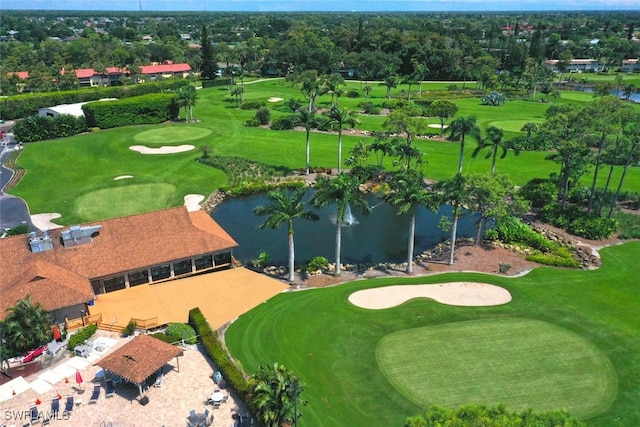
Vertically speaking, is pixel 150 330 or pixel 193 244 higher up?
pixel 193 244

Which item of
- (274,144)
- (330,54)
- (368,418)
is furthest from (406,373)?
(330,54)

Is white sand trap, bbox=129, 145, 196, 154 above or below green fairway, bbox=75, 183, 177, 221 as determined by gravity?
above

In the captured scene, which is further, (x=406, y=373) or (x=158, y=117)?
(x=158, y=117)

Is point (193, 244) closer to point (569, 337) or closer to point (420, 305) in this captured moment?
point (420, 305)

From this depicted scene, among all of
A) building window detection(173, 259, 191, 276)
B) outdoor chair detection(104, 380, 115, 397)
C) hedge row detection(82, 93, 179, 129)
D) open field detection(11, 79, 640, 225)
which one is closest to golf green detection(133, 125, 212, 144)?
open field detection(11, 79, 640, 225)

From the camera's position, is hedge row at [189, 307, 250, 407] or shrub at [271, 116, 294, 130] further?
shrub at [271, 116, 294, 130]

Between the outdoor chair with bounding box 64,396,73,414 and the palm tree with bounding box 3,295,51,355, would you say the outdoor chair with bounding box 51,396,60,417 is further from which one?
the palm tree with bounding box 3,295,51,355

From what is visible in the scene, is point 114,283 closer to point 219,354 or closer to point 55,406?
point 55,406

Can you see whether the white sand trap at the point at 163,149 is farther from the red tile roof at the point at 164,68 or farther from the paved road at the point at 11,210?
the red tile roof at the point at 164,68
